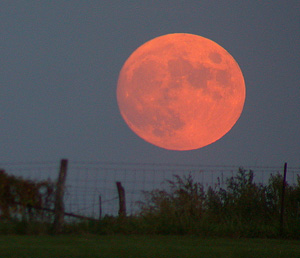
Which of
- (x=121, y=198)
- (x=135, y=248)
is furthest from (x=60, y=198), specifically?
(x=135, y=248)

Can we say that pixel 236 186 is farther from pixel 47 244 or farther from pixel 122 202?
pixel 47 244

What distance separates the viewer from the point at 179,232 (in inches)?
446

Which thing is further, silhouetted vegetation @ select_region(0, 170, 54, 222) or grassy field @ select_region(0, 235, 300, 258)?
silhouetted vegetation @ select_region(0, 170, 54, 222)

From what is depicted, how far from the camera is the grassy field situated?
291 inches

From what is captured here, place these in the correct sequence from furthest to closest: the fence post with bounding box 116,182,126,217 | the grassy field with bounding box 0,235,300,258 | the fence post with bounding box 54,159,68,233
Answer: the fence post with bounding box 116,182,126,217, the fence post with bounding box 54,159,68,233, the grassy field with bounding box 0,235,300,258

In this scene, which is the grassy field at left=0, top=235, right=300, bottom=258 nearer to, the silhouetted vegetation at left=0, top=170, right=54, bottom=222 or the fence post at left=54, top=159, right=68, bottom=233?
the fence post at left=54, top=159, right=68, bottom=233

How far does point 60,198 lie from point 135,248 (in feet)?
12.9

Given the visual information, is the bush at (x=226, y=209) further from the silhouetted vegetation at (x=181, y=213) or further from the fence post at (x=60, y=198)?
the fence post at (x=60, y=198)

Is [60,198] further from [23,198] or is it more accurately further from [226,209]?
[226,209]

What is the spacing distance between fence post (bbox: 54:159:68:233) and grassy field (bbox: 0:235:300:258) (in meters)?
1.09

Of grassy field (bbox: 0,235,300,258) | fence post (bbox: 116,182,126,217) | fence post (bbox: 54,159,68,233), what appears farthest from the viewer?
fence post (bbox: 116,182,126,217)

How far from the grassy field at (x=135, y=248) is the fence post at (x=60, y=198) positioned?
3.56ft

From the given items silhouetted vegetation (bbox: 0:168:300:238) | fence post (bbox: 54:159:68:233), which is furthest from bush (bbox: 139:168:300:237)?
A: fence post (bbox: 54:159:68:233)

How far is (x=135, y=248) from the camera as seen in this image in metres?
8.16
